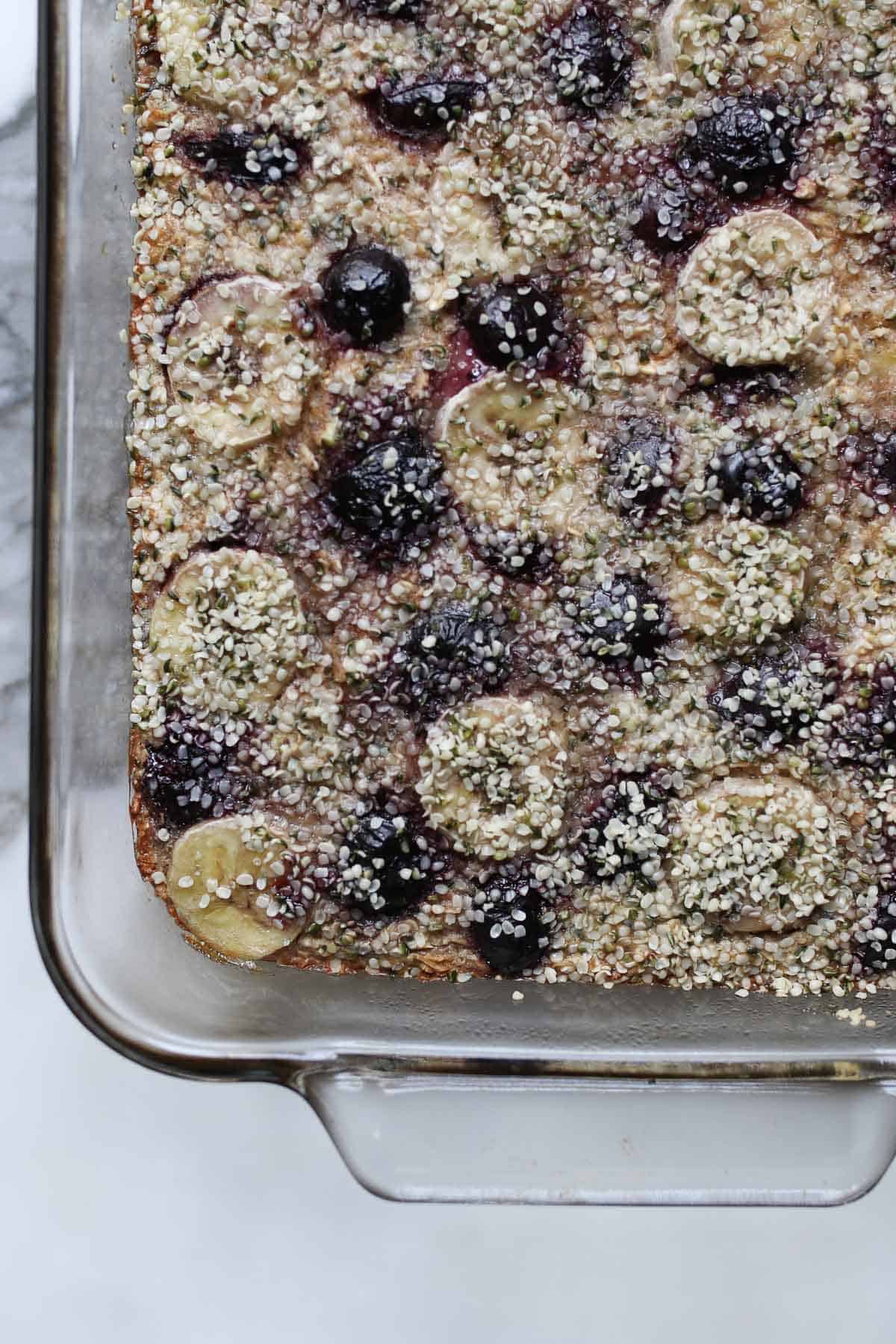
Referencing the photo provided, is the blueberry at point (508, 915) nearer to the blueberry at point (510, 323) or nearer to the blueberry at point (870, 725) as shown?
the blueberry at point (870, 725)

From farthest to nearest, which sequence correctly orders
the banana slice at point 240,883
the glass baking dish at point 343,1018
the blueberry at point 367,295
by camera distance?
the glass baking dish at point 343,1018 → the banana slice at point 240,883 → the blueberry at point 367,295

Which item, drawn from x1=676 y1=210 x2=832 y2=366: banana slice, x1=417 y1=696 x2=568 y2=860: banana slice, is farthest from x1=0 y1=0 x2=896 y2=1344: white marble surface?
x1=676 y1=210 x2=832 y2=366: banana slice

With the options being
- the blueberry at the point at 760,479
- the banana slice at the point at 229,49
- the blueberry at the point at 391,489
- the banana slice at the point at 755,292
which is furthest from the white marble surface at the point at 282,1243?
the banana slice at the point at 755,292

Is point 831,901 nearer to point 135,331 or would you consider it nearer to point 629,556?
point 629,556

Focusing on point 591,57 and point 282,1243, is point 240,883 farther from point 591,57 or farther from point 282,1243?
point 591,57

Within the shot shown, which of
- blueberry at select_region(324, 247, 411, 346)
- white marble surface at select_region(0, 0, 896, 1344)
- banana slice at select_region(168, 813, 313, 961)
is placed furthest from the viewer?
white marble surface at select_region(0, 0, 896, 1344)

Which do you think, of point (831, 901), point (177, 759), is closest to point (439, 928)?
point (177, 759)

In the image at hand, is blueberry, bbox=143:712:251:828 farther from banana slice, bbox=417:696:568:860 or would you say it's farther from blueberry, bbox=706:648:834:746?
blueberry, bbox=706:648:834:746
